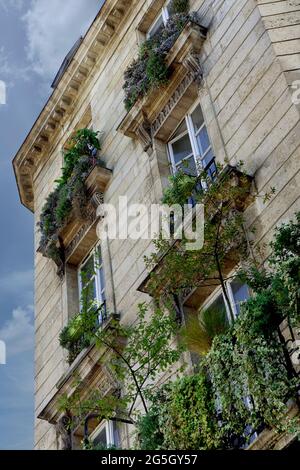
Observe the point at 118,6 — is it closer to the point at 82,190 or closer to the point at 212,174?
the point at 82,190

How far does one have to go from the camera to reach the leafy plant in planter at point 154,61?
16516mm

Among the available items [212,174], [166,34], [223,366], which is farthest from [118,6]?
[223,366]

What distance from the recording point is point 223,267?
12992 mm

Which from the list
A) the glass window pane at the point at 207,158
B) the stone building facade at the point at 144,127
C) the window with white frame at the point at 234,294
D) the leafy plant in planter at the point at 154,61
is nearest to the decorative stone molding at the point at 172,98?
the stone building facade at the point at 144,127

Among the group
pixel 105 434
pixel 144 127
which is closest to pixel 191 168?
pixel 144 127

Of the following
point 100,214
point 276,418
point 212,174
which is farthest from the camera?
point 100,214

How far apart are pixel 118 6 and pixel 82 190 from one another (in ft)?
14.9

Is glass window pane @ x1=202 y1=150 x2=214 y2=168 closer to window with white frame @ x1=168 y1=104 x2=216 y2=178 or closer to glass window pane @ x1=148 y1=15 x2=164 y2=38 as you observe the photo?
window with white frame @ x1=168 y1=104 x2=216 y2=178

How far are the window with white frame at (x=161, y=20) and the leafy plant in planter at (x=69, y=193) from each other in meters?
2.42

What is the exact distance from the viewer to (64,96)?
21.5 m

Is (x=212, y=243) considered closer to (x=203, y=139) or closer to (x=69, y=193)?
(x=203, y=139)

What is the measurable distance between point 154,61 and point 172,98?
85 centimetres

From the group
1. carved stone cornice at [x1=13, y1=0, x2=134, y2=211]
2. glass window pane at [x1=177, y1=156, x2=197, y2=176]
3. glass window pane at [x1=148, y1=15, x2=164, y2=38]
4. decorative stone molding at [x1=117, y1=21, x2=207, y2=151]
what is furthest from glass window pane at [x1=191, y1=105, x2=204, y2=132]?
carved stone cornice at [x1=13, y1=0, x2=134, y2=211]

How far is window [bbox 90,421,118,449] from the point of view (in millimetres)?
14617
